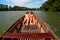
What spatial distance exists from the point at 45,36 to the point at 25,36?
1.91 feet

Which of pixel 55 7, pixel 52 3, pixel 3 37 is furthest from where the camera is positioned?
pixel 52 3

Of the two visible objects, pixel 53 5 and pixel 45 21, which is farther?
pixel 53 5

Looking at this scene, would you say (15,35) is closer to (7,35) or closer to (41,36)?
(7,35)

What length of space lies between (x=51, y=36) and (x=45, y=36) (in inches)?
6.9

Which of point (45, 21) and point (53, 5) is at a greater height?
point (45, 21)

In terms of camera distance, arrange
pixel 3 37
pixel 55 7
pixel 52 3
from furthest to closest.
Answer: pixel 52 3 → pixel 55 7 → pixel 3 37

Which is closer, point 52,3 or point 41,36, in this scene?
point 41,36

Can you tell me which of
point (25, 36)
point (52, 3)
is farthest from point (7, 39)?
point (52, 3)

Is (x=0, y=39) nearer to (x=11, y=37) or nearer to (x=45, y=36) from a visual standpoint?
(x=11, y=37)

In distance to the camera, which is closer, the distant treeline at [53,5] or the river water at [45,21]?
the river water at [45,21]

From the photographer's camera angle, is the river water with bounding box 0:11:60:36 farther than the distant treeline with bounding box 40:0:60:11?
No

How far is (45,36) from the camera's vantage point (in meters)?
5.59

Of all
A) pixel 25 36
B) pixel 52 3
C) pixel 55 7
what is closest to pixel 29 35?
pixel 25 36

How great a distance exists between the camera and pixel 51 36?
5.59 metres
